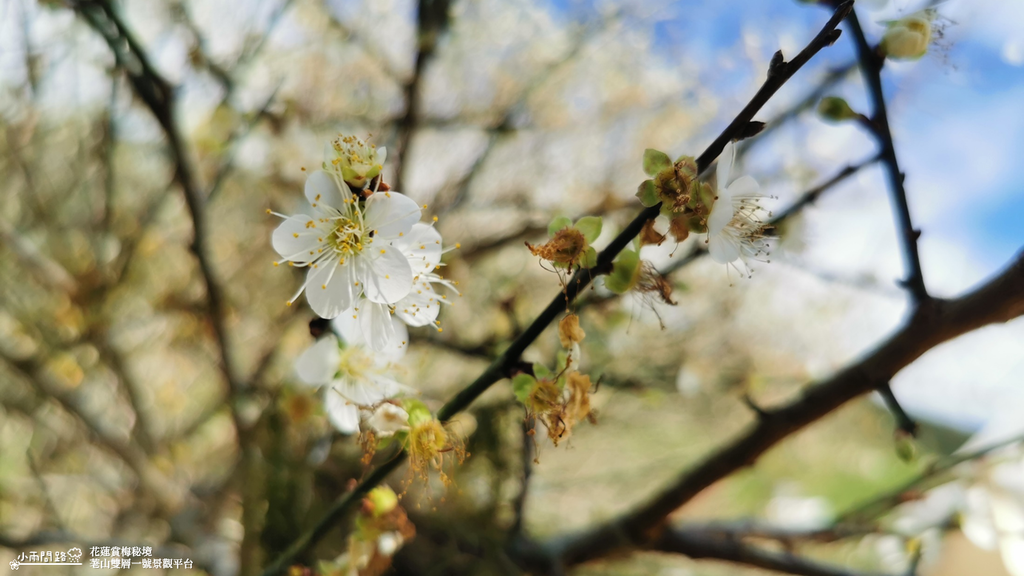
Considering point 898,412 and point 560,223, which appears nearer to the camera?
point 560,223

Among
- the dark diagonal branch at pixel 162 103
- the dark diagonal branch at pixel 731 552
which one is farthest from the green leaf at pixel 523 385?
the dark diagonal branch at pixel 162 103

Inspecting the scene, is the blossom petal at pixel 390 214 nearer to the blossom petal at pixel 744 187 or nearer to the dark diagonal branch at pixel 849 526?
the blossom petal at pixel 744 187

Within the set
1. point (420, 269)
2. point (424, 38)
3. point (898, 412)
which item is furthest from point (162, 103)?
point (898, 412)

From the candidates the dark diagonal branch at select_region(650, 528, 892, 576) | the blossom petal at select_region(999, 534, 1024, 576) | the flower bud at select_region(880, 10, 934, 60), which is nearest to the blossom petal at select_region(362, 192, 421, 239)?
the flower bud at select_region(880, 10, 934, 60)

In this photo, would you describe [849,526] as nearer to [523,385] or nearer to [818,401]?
[818,401]

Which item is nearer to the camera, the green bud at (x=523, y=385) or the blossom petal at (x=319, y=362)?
the green bud at (x=523, y=385)

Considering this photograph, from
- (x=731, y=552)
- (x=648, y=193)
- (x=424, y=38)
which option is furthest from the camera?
(x=424, y=38)

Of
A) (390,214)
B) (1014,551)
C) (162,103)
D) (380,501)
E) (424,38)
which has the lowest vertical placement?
(1014,551)
